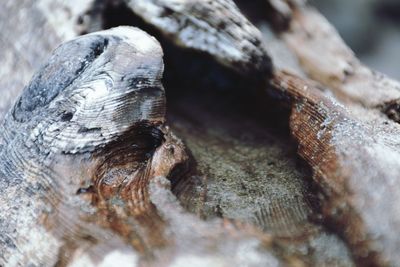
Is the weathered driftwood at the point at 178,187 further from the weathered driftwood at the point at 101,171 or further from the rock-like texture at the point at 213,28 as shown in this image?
the rock-like texture at the point at 213,28

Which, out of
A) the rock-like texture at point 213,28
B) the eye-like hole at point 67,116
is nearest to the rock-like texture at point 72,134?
the eye-like hole at point 67,116

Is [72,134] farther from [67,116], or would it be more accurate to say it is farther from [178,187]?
[178,187]

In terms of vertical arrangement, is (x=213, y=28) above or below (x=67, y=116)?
above

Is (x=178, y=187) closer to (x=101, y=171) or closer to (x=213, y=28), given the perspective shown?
(x=101, y=171)

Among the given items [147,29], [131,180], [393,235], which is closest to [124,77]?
[131,180]

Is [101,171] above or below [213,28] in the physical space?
below

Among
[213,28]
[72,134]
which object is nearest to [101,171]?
[72,134]

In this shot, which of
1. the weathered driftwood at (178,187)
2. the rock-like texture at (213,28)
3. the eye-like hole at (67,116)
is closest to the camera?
the weathered driftwood at (178,187)

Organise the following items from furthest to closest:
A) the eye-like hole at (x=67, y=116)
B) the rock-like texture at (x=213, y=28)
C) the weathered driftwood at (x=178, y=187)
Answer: the rock-like texture at (x=213, y=28) → the eye-like hole at (x=67, y=116) → the weathered driftwood at (x=178, y=187)

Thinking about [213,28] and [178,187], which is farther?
[213,28]

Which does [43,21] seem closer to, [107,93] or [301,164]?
[107,93]

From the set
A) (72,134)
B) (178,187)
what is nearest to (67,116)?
(72,134)
